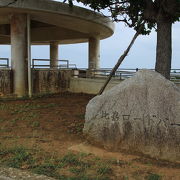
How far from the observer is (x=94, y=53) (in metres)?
19.7

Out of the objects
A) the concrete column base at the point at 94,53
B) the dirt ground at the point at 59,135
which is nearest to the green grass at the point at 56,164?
the dirt ground at the point at 59,135

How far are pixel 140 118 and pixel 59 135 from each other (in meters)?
2.01

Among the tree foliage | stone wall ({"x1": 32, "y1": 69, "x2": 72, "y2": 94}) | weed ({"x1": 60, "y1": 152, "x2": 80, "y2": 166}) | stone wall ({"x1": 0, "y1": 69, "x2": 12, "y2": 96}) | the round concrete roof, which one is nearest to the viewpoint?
weed ({"x1": 60, "y1": 152, "x2": 80, "y2": 166})

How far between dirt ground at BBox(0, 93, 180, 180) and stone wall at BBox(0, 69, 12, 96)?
11.1ft

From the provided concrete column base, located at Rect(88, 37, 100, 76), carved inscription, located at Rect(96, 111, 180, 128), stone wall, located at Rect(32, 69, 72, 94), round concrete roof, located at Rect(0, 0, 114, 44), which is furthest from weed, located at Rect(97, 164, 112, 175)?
concrete column base, located at Rect(88, 37, 100, 76)

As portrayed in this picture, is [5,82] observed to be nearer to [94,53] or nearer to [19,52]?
[19,52]

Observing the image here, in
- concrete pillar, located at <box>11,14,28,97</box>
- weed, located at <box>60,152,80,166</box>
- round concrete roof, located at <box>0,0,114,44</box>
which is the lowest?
weed, located at <box>60,152,80,166</box>

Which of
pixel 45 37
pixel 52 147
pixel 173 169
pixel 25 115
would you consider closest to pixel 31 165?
pixel 52 147

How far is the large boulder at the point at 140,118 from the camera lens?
16.3 feet

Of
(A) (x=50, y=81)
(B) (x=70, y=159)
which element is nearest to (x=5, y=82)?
(A) (x=50, y=81)

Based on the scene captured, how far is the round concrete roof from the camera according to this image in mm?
12438

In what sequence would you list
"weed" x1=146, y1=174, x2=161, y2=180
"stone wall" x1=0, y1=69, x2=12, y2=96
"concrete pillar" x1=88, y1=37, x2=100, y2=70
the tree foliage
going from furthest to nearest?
"concrete pillar" x1=88, y1=37, x2=100, y2=70
"stone wall" x1=0, y1=69, x2=12, y2=96
the tree foliage
"weed" x1=146, y1=174, x2=161, y2=180

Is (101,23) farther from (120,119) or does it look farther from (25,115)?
(120,119)

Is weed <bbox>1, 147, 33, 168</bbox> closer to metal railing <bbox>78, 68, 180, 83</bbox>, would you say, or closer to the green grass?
the green grass
